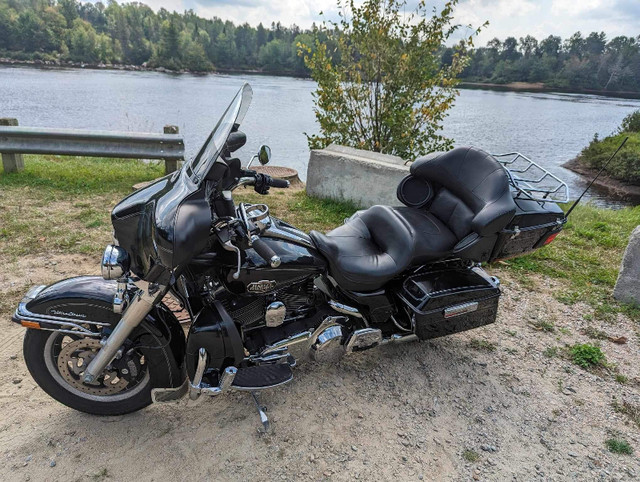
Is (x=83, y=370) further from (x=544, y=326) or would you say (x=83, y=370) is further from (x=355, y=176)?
(x=355, y=176)

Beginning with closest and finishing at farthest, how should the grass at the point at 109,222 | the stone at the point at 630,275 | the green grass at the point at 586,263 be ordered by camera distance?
the stone at the point at 630,275, the green grass at the point at 586,263, the grass at the point at 109,222

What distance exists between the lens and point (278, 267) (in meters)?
2.27

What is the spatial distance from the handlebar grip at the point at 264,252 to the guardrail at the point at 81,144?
4.55 m

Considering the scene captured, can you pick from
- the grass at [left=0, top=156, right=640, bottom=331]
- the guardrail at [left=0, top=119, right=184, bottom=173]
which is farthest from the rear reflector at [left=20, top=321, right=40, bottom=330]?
the guardrail at [left=0, top=119, right=184, bottom=173]

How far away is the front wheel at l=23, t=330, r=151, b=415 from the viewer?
7.81 ft

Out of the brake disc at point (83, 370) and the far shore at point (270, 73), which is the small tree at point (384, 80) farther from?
the far shore at point (270, 73)

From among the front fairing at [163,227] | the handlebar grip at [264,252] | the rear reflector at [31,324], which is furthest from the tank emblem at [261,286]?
the rear reflector at [31,324]

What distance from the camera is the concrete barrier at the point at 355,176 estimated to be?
5.59 metres

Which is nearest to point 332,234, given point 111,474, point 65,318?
point 65,318

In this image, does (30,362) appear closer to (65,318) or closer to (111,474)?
(65,318)

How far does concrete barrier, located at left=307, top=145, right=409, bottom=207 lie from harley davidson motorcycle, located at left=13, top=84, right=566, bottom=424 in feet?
8.00

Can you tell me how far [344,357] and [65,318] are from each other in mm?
1817

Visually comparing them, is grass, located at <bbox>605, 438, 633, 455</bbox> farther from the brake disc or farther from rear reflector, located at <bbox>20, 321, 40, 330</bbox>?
rear reflector, located at <bbox>20, 321, 40, 330</bbox>

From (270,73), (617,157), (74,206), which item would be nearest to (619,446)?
(74,206)
